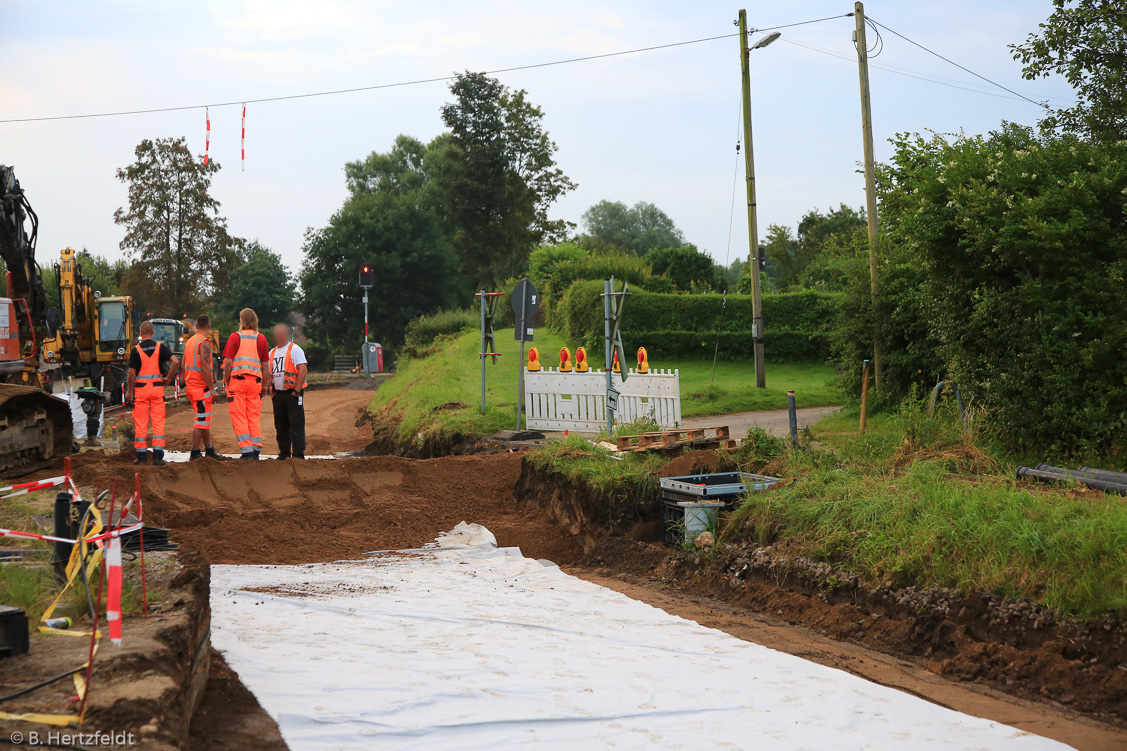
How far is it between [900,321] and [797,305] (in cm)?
1556

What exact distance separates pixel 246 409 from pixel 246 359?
673 mm

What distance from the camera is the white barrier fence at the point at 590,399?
1509 cm

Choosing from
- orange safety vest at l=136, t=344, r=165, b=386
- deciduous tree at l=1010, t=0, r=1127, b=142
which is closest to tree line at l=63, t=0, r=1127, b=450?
deciduous tree at l=1010, t=0, r=1127, b=142

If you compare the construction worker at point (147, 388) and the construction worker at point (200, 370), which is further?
the construction worker at point (200, 370)

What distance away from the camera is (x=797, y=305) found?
3167 cm

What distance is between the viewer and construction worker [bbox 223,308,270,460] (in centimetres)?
1253

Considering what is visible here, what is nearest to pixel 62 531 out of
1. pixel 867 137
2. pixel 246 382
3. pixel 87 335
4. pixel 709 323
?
pixel 246 382

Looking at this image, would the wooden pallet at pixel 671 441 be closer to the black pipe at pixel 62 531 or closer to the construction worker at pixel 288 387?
the construction worker at pixel 288 387

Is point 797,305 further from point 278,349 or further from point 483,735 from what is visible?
point 483,735

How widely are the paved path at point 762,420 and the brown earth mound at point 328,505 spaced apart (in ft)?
17.4

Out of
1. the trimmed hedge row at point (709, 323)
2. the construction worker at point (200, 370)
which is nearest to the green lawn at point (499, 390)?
the trimmed hedge row at point (709, 323)

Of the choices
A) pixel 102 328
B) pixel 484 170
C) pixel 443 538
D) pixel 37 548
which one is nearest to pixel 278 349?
pixel 443 538

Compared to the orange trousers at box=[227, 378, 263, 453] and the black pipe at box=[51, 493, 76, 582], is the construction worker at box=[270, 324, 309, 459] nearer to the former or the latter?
the orange trousers at box=[227, 378, 263, 453]

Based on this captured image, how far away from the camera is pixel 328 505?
11242 millimetres
